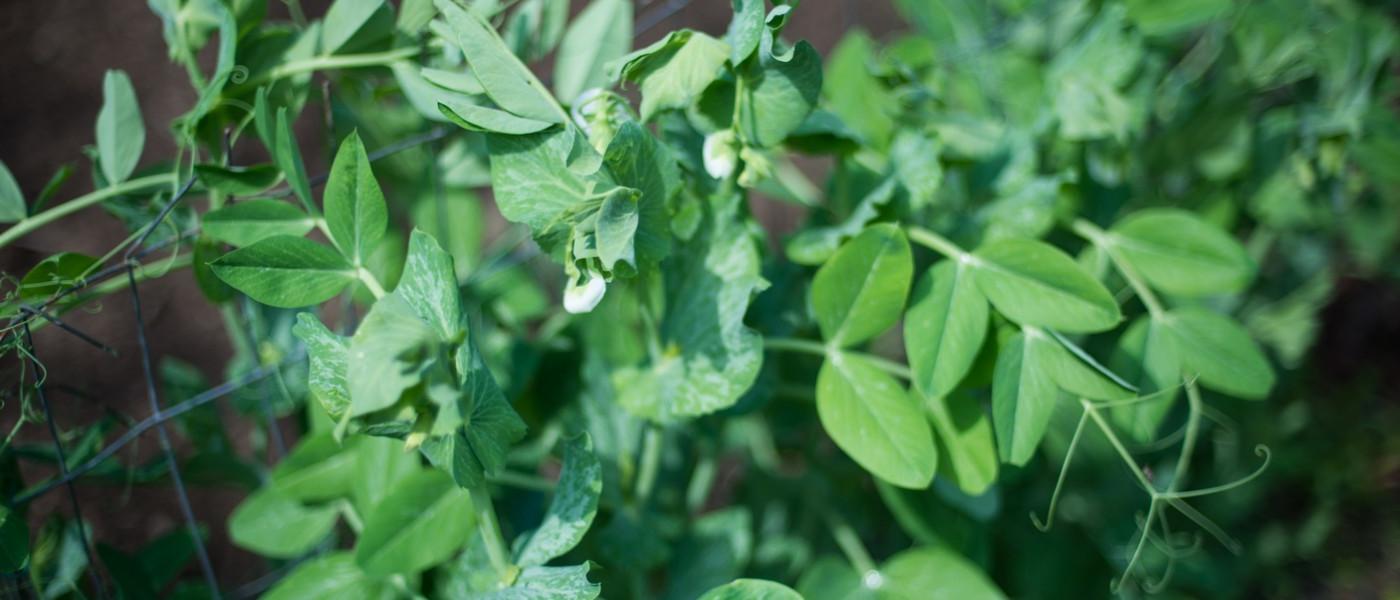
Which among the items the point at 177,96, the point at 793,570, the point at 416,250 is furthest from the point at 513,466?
the point at 177,96

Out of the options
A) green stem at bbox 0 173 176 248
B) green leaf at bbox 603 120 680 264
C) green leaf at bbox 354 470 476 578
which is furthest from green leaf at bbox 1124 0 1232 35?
green stem at bbox 0 173 176 248

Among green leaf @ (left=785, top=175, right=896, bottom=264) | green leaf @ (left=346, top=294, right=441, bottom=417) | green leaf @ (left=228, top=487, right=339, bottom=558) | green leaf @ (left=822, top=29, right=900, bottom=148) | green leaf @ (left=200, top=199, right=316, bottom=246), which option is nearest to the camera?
green leaf @ (left=346, top=294, right=441, bottom=417)

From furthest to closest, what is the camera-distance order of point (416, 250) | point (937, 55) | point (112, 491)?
point (112, 491), point (937, 55), point (416, 250)

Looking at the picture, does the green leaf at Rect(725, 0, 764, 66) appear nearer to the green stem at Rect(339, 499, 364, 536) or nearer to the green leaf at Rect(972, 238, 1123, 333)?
the green leaf at Rect(972, 238, 1123, 333)

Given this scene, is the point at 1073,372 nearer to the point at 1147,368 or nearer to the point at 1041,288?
the point at 1041,288

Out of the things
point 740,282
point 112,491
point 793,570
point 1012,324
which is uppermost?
point 740,282

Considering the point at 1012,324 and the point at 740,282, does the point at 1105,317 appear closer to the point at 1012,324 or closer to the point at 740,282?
the point at 1012,324

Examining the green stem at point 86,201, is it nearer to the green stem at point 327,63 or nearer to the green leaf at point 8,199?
the green leaf at point 8,199
